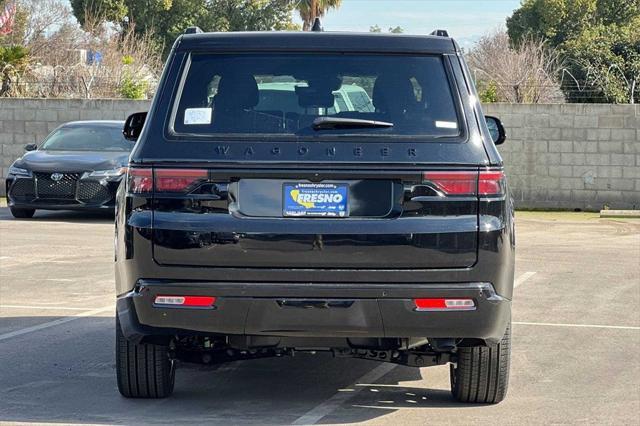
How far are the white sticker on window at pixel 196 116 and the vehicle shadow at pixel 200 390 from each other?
1515mm

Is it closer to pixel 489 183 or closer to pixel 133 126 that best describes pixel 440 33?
pixel 489 183

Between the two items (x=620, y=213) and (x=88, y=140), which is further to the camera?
(x=620, y=213)

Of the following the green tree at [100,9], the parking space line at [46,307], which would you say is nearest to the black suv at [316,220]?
the parking space line at [46,307]

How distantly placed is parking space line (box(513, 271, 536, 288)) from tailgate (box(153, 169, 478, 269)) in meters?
6.26

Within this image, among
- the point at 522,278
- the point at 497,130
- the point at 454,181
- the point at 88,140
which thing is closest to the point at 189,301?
the point at 454,181

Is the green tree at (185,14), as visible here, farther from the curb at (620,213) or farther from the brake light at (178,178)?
the brake light at (178,178)

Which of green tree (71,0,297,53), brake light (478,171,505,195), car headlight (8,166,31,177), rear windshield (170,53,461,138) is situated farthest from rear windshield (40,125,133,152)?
green tree (71,0,297,53)

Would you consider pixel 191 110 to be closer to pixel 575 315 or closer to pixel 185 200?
pixel 185 200

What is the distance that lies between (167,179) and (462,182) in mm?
1411

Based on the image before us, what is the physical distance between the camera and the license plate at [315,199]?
6125mm

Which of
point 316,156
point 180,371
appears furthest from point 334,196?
point 180,371

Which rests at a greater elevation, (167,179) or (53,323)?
(167,179)

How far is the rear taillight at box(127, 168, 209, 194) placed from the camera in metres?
6.15

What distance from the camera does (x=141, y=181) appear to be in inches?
245
